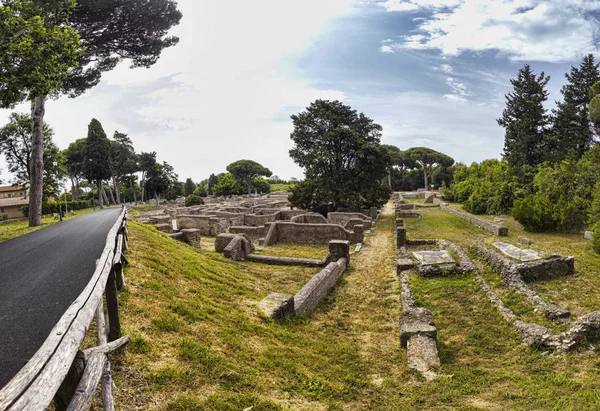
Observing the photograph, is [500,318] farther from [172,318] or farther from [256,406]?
[172,318]

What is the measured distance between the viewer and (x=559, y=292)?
29.7ft

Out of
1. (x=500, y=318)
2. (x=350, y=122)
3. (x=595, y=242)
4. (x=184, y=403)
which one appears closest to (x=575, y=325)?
(x=500, y=318)

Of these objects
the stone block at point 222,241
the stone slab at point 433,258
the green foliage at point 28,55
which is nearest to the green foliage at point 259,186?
the stone block at point 222,241

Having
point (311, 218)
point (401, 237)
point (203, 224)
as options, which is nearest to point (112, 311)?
point (401, 237)

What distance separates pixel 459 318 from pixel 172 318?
625cm

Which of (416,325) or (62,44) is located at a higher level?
(62,44)

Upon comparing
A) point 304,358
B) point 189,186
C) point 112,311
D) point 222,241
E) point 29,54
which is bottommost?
point 304,358

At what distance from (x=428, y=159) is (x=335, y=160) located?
49457 millimetres

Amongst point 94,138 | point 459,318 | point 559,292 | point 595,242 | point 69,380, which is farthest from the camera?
point 94,138

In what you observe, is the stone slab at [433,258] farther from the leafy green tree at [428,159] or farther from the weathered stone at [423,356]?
the leafy green tree at [428,159]

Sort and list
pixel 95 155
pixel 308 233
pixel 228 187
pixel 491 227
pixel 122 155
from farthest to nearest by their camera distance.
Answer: pixel 228 187 < pixel 122 155 < pixel 95 155 < pixel 491 227 < pixel 308 233

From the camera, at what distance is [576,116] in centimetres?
3697

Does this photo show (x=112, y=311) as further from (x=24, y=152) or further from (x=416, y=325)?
(x=24, y=152)

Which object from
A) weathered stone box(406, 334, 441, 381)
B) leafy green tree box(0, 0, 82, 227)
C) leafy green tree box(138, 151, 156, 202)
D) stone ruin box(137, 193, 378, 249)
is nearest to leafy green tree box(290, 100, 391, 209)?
stone ruin box(137, 193, 378, 249)
